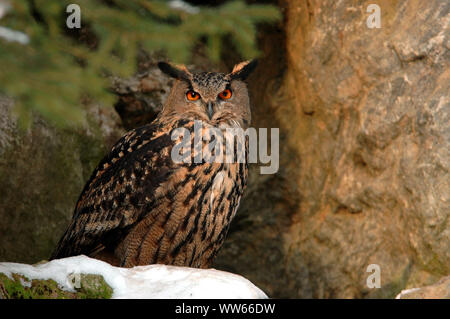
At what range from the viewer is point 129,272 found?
2.86 meters

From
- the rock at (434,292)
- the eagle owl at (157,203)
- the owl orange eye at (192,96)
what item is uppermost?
the owl orange eye at (192,96)

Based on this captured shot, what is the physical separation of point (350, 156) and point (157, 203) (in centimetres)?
128

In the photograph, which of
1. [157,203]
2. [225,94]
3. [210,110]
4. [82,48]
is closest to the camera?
[82,48]

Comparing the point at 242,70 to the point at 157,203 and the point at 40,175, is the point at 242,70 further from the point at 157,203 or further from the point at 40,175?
the point at 40,175

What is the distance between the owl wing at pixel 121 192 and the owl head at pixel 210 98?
0.26 meters

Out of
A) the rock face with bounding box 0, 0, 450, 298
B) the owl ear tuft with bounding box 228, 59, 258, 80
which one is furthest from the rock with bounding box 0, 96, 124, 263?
the owl ear tuft with bounding box 228, 59, 258, 80

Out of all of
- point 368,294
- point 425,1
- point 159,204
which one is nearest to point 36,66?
point 159,204

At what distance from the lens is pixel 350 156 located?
3.78 meters

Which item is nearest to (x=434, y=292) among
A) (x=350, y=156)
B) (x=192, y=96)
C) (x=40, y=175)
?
(x=350, y=156)

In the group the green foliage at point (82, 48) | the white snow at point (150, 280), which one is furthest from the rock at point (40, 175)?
the green foliage at point (82, 48)

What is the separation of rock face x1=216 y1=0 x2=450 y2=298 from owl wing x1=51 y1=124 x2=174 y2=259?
1161 mm

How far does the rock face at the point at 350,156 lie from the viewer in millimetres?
3211

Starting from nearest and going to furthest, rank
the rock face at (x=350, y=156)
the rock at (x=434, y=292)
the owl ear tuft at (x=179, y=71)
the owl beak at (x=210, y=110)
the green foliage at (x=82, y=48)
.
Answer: the green foliage at (x=82, y=48) < the rock at (x=434, y=292) < the rock face at (x=350, y=156) < the owl beak at (x=210, y=110) < the owl ear tuft at (x=179, y=71)

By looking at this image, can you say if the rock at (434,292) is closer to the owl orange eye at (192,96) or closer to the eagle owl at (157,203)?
the eagle owl at (157,203)
